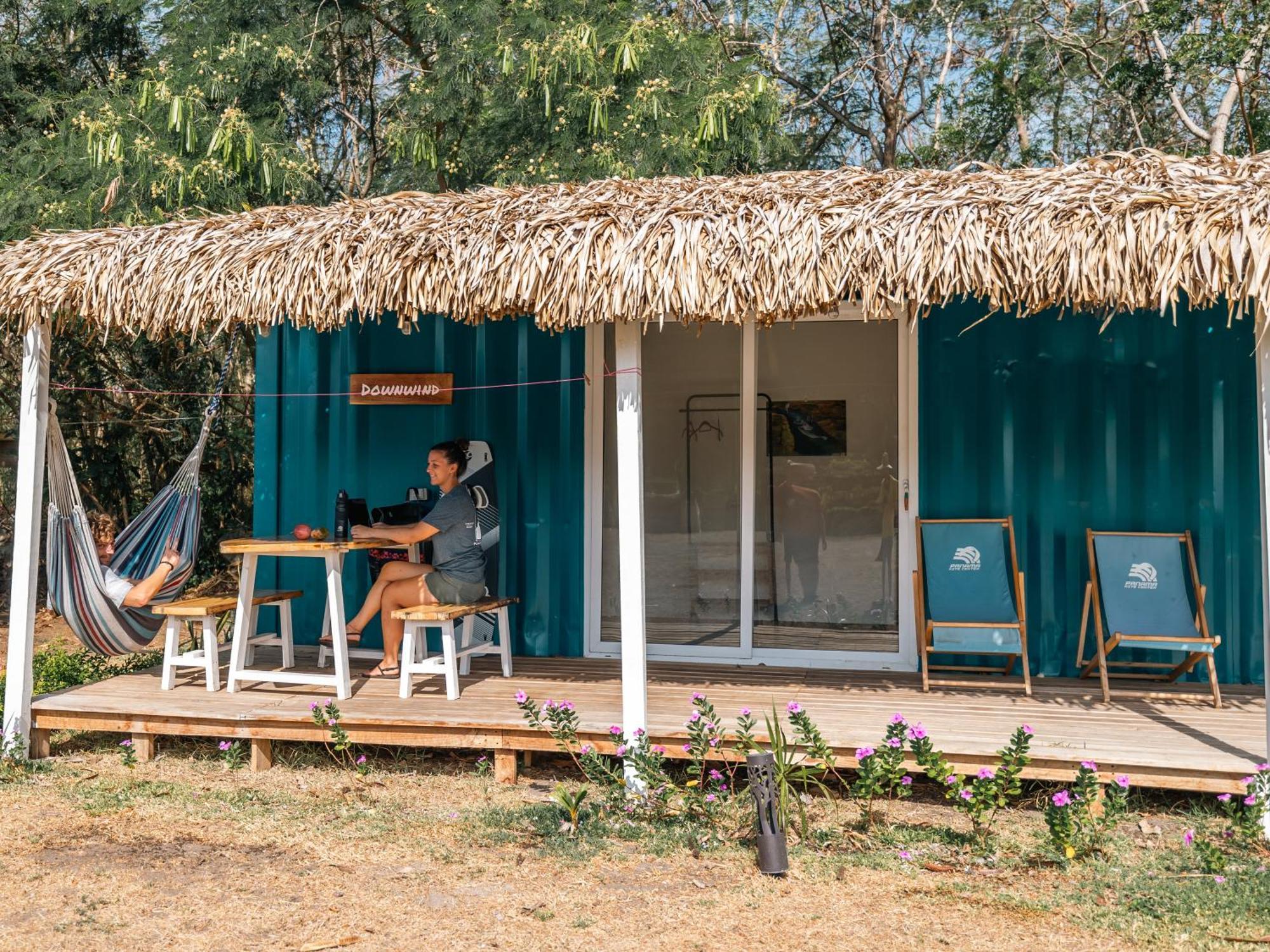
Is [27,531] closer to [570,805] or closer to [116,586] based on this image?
[116,586]

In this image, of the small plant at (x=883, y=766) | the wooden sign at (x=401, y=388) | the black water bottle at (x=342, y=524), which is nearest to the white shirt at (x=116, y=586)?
the black water bottle at (x=342, y=524)

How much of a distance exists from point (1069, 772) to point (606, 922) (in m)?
1.73

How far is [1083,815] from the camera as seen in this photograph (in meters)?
3.84

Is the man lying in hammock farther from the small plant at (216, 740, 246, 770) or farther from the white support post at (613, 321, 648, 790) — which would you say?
the white support post at (613, 321, 648, 790)

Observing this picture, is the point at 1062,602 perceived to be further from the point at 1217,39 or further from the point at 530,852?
the point at 1217,39

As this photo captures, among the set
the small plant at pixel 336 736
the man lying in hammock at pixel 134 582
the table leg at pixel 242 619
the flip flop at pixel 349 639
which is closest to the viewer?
the small plant at pixel 336 736

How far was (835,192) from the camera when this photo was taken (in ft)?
14.1

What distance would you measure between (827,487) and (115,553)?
10.7 ft

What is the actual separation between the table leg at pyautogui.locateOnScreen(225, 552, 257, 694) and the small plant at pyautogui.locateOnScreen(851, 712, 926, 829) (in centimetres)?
273

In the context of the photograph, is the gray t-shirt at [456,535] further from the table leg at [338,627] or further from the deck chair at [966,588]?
the deck chair at [966,588]

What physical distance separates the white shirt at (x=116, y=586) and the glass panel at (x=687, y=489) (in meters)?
2.25

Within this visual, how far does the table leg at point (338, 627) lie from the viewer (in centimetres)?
501

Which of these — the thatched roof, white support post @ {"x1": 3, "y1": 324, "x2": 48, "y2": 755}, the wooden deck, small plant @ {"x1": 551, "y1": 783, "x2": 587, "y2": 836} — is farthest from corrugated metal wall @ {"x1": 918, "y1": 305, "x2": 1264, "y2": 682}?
white support post @ {"x1": 3, "y1": 324, "x2": 48, "y2": 755}

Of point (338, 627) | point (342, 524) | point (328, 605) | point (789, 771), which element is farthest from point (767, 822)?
point (342, 524)
